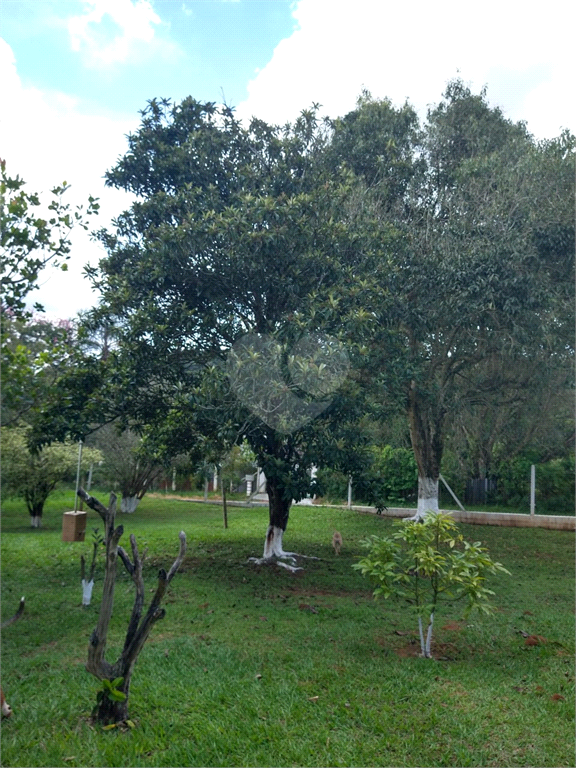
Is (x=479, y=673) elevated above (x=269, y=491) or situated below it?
below

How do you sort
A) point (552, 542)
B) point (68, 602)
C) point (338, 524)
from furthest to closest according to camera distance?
point (338, 524)
point (552, 542)
point (68, 602)

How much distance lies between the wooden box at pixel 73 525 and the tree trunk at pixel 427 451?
7315mm

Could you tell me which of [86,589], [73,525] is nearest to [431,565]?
[86,589]

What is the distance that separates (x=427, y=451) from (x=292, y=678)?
1040 cm

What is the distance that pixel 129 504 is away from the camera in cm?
1911

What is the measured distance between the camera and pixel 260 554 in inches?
432

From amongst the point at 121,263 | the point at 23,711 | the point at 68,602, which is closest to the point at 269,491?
the point at 68,602

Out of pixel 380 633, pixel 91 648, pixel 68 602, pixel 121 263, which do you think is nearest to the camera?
pixel 91 648

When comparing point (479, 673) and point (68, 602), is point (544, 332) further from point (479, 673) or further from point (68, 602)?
point (68, 602)

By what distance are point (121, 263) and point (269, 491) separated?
4.25m

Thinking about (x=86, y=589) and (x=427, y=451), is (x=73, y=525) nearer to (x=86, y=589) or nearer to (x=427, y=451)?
(x=86, y=589)

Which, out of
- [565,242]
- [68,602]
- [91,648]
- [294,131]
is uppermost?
[294,131]

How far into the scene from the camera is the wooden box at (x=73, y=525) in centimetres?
1209

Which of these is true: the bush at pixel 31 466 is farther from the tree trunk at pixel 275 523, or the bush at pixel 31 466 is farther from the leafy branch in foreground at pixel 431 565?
the leafy branch in foreground at pixel 431 565
